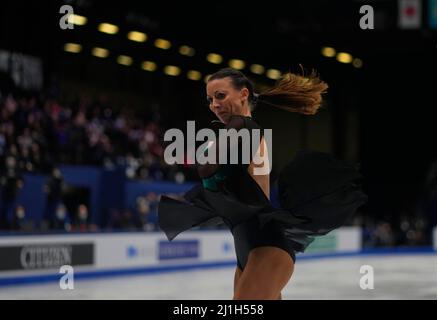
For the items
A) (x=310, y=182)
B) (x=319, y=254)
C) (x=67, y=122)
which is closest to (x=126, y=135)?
(x=67, y=122)

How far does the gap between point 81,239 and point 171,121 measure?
651 inches

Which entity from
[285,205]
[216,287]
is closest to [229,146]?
[285,205]

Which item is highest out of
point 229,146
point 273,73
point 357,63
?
point 357,63

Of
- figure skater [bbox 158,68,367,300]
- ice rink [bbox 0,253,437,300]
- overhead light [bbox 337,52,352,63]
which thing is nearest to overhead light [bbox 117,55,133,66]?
overhead light [bbox 337,52,352,63]

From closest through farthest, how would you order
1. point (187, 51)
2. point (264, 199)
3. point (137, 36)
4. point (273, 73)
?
point (264, 199)
point (137, 36)
point (187, 51)
point (273, 73)

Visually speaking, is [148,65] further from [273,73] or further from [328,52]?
[328,52]

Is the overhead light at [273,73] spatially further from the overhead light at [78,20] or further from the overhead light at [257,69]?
the overhead light at [78,20]

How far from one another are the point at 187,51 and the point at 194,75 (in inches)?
174

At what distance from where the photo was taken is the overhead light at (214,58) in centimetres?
2566

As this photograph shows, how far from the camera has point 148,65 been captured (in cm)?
2856

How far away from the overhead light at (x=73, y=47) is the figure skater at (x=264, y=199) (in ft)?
68.9

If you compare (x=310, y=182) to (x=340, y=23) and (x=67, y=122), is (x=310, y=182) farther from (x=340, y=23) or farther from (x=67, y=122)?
(x=340, y=23)

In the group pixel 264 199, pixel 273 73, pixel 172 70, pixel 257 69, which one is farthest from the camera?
pixel 172 70

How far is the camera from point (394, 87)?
29.9m
